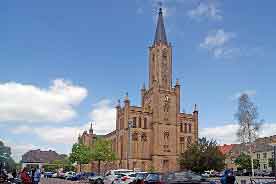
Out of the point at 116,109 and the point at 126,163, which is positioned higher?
the point at 116,109

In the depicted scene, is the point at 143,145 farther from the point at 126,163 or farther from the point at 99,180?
the point at 99,180

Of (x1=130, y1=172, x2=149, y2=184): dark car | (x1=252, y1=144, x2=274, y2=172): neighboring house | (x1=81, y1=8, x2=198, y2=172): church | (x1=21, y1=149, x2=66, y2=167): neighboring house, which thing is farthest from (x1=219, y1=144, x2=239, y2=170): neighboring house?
(x1=130, y1=172, x2=149, y2=184): dark car

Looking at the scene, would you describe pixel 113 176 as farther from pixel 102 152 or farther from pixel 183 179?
pixel 102 152

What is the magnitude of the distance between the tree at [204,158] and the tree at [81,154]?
78.5 feet

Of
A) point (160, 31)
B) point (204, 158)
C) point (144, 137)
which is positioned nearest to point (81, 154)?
point (144, 137)

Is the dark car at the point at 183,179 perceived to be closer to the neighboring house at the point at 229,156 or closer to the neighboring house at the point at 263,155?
the neighboring house at the point at 263,155

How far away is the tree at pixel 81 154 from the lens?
82963mm

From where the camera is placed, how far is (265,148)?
333ft

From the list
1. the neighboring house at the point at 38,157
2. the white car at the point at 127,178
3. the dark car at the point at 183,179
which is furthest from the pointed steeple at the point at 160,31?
the dark car at the point at 183,179

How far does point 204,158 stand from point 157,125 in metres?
30.2

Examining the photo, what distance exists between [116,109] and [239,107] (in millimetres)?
44346

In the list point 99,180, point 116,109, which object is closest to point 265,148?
point 116,109

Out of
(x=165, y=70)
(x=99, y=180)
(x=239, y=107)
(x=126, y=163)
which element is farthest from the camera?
(x=165, y=70)

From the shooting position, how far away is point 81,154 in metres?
86.1
